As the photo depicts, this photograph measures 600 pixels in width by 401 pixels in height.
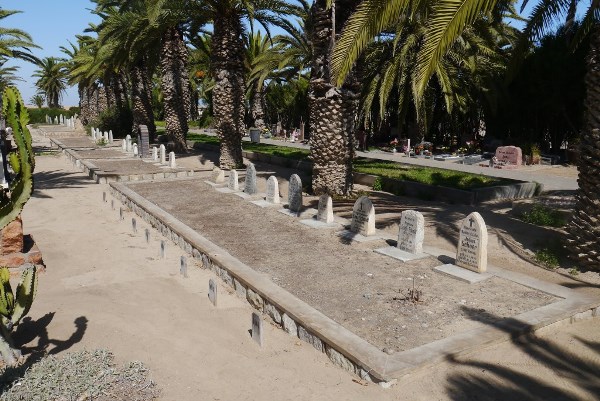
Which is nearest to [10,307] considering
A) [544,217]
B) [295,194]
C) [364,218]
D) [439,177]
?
[364,218]

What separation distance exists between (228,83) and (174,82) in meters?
7.21

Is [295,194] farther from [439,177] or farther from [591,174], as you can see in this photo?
[591,174]

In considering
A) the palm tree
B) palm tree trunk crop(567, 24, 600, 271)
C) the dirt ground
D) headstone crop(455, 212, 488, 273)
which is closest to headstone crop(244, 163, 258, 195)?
the dirt ground

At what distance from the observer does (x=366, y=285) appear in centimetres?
665

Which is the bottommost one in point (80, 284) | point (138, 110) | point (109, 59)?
point (80, 284)

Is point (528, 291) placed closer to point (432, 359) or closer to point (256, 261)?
point (432, 359)

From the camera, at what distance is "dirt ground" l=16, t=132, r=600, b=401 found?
4258 mm

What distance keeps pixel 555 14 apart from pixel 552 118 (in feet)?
51.9

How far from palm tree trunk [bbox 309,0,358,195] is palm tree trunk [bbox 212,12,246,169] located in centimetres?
586

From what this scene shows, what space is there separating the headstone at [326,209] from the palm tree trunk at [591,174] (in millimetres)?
4510

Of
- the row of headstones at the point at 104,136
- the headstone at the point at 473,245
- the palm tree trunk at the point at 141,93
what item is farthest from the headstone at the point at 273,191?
the row of headstones at the point at 104,136

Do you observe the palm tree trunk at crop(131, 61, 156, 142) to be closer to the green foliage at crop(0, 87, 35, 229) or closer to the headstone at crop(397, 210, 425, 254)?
the headstone at crop(397, 210, 425, 254)

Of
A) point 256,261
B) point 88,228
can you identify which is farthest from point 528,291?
point 88,228

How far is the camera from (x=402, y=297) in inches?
243
